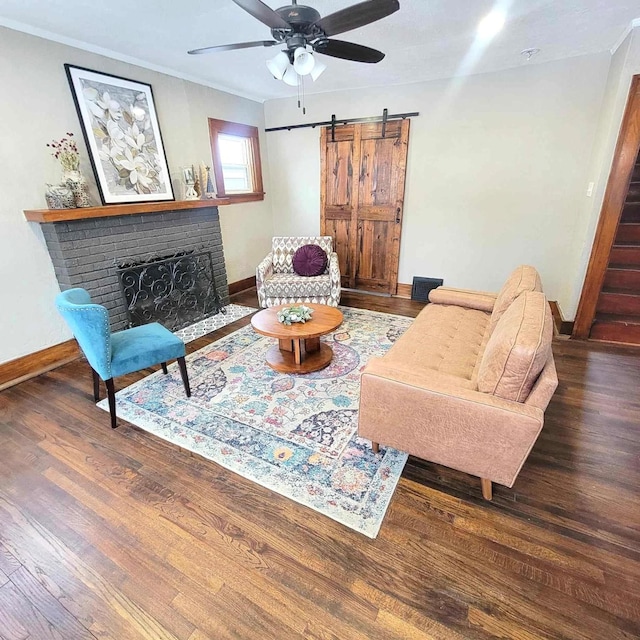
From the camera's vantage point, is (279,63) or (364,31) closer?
(279,63)

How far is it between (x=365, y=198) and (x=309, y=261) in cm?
123

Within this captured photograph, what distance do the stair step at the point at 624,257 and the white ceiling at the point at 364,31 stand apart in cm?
171

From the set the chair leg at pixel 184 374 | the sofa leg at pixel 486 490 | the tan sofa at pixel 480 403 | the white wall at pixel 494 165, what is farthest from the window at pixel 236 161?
the sofa leg at pixel 486 490

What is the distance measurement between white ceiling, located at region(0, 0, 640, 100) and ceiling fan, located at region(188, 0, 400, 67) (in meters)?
0.48

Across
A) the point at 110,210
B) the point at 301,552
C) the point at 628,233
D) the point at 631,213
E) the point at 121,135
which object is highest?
the point at 121,135

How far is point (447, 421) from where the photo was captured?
5.05ft

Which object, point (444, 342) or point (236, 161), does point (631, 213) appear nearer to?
point (444, 342)

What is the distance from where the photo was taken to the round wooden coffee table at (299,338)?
2580mm

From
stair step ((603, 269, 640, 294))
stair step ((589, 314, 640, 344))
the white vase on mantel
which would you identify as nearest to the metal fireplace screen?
Answer: the white vase on mantel

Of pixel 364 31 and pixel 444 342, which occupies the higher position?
pixel 364 31

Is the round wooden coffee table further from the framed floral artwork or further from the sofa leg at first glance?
the framed floral artwork

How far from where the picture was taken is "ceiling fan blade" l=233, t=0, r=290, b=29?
4.67 ft

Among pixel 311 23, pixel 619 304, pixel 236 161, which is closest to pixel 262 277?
pixel 236 161

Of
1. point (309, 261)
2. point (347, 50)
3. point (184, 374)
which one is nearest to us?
point (347, 50)
